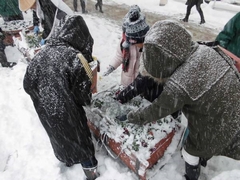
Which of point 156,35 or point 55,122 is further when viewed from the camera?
point 55,122

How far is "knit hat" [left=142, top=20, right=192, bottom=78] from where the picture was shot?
149 centimetres

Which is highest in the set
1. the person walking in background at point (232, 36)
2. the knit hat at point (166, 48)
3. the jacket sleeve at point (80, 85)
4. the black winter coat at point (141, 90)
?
the knit hat at point (166, 48)

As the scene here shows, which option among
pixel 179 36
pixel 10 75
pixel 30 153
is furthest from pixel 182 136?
pixel 10 75

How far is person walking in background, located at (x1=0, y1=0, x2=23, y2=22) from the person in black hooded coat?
4490mm

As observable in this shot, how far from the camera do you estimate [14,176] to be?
2658mm

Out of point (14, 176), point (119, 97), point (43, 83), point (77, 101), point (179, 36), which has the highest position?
point (179, 36)

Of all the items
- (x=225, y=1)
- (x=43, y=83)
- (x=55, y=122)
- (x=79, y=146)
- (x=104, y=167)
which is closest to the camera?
(x=43, y=83)

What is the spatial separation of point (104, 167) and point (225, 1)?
33.5ft

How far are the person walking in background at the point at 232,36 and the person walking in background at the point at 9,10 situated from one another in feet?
16.9

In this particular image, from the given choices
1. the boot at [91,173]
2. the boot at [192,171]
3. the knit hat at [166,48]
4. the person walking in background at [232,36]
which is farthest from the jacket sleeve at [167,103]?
the person walking in background at [232,36]

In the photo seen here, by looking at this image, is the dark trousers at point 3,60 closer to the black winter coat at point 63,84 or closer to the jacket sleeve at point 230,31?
the black winter coat at point 63,84

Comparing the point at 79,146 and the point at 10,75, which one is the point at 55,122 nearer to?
the point at 79,146

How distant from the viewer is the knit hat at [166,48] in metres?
1.49

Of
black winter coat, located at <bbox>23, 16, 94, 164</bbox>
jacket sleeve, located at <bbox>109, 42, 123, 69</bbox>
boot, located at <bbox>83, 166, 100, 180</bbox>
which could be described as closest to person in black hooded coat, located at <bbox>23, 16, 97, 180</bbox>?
black winter coat, located at <bbox>23, 16, 94, 164</bbox>
